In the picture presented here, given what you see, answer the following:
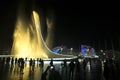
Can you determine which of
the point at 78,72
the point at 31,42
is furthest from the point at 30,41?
the point at 78,72

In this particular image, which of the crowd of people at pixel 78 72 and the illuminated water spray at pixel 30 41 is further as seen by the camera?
the illuminated water spray at pixel 30 41

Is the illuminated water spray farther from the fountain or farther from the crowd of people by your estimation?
the crowd of people

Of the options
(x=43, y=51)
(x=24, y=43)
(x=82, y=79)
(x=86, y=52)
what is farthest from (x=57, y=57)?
(x=86, y=52)

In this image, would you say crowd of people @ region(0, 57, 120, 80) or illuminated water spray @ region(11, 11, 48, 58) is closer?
crowd of people @ region(0, 57, 120, 80)

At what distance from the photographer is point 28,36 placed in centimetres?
5016

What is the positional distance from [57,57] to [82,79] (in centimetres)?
3641

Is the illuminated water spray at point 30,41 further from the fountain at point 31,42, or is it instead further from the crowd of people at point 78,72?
the crowd of people at point 78,72

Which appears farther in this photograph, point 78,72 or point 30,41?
point 30,41

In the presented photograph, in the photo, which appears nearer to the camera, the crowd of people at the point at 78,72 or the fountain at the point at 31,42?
the crowd of people at the point at 78,72

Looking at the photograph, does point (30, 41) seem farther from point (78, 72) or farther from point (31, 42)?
point (78, 72)

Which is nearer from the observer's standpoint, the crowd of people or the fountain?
the crowd of people

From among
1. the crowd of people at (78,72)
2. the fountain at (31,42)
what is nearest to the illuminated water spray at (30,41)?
the fountain at (31,42)

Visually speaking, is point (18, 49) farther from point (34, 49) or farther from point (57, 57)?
point (57, 57)

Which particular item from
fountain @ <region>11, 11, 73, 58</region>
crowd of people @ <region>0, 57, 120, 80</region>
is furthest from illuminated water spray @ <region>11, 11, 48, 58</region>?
crowd of people @ <region>0, 57, 120, 80</region>
